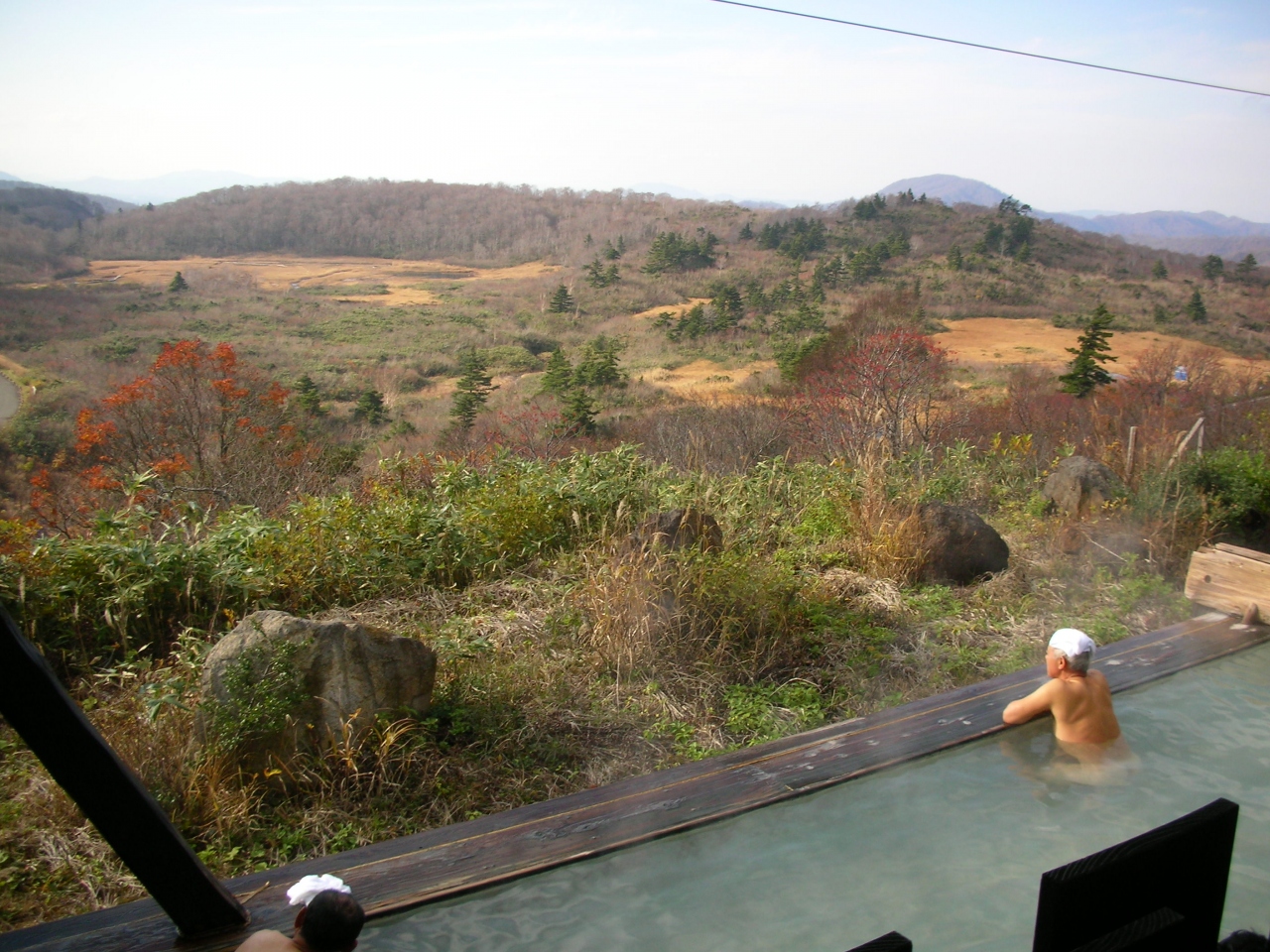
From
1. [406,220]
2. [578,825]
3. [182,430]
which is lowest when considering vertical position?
[182,430]

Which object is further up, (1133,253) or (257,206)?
(257,206)

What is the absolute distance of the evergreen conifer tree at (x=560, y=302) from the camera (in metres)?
48.1

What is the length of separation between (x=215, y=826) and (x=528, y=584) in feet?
7.00

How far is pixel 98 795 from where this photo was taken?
173cm

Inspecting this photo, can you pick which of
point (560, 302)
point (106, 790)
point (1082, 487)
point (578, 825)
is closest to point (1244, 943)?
point (578, 825)

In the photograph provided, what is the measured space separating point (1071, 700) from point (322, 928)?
281cm

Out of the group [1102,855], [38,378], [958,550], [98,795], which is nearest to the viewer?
[1102,855]

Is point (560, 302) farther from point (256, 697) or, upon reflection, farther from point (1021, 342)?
point (256, 697)

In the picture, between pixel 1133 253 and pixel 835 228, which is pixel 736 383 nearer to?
pixel 835 228

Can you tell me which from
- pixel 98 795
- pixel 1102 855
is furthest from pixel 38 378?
pixel 1102 855

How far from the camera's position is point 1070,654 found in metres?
3.19

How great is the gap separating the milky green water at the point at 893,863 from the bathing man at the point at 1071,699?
0.31ft

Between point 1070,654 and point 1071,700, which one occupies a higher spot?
point 1070,654

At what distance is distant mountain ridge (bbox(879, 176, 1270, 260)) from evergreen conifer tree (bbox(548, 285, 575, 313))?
82.2 ft
